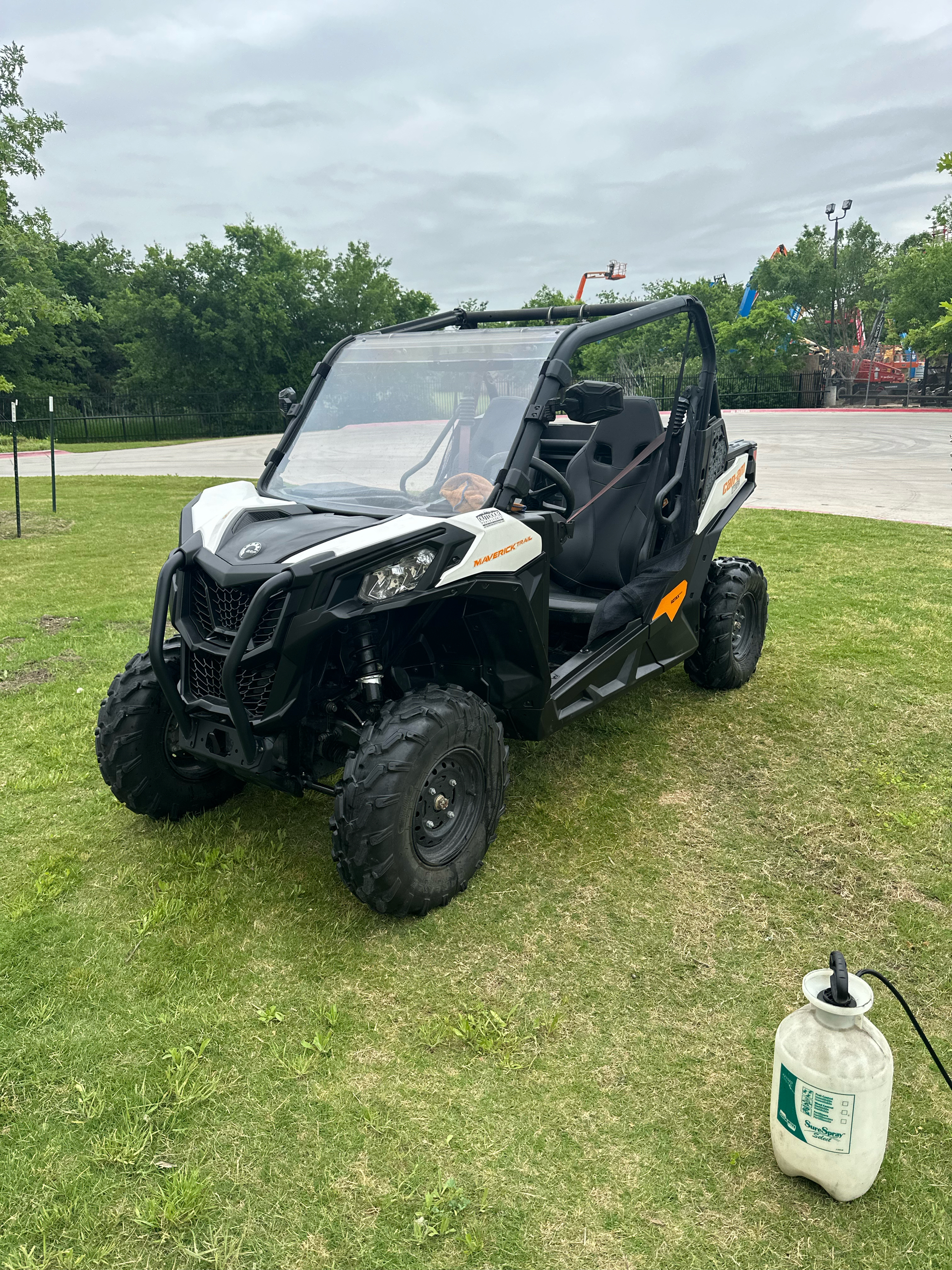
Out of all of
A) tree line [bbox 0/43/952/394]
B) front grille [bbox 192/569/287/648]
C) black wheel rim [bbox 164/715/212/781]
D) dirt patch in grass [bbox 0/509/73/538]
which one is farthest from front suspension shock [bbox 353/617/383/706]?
tree line [bbox 0/43/952/394]

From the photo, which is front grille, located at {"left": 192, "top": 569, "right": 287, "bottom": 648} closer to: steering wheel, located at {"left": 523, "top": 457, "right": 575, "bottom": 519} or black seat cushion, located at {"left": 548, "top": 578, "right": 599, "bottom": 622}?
steering wheel, located at {"left": 523, "top": 457, "right": 575, "bottom": 519}

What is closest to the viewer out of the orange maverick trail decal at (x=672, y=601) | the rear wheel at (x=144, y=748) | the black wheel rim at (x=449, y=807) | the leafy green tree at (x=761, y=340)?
the black wheel rim at (x=449, y=807)

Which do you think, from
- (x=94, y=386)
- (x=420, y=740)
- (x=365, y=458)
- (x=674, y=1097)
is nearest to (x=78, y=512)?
(x=365, y=458)

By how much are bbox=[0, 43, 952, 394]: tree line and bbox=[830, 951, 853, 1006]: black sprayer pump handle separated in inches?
1452

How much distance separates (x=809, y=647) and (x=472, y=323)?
335 cm

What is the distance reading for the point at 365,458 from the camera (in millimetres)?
3766

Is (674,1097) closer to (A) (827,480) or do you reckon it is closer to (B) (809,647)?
(B) (809,647)

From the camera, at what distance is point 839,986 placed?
2078 millimetres

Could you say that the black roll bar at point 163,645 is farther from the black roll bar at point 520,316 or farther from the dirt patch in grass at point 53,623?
the dirt patch in grass at point 53,623

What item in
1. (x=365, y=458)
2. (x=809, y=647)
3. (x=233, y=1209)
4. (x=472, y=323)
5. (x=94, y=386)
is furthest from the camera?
(x=94, y=386)

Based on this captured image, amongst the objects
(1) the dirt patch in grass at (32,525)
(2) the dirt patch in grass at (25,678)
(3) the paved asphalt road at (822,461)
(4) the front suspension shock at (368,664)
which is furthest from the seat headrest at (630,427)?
(1) the dirt patch in grass at (32,525)

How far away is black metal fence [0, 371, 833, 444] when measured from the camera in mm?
40406

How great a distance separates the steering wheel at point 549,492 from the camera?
3.42 metres

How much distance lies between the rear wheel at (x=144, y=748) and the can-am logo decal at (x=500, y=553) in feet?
4.09
